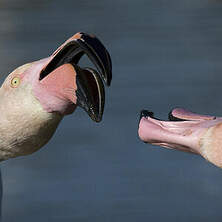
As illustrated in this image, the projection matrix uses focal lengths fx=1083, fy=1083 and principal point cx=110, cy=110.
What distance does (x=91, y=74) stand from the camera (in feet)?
8.13

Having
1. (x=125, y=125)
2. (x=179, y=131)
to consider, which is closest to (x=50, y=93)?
(x=179, y=131)

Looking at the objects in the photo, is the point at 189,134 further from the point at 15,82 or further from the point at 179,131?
the point at 15,82

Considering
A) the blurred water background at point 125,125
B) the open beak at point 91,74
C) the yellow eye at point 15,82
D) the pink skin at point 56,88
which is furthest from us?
the blurred water background at point 125,125

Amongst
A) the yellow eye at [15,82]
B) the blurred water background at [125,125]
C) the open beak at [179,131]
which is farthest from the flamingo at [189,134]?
the blurred water background at [125,125]

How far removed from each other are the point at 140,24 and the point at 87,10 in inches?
27.2

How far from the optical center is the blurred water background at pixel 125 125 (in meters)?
4.96

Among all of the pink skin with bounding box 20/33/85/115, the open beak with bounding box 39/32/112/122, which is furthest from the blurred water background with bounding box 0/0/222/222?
the open beak with bounding box 39/32/112/122

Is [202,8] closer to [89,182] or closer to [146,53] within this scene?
[146,53]

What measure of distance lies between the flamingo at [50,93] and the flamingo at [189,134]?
0.14m

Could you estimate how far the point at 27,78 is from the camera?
2686 mm

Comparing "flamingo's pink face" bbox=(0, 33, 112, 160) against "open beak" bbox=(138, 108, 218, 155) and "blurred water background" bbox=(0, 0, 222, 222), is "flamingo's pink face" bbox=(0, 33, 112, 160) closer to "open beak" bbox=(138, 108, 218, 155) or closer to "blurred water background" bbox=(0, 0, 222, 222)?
"open beak" bbox=(138, 108, 218, 155)

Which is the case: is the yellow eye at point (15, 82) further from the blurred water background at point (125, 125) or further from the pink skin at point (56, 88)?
the blurred water background at point (125, 125)

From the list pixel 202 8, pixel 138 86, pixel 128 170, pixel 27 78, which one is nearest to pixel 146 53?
pixel 138 86

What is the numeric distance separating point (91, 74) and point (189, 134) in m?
0.26
